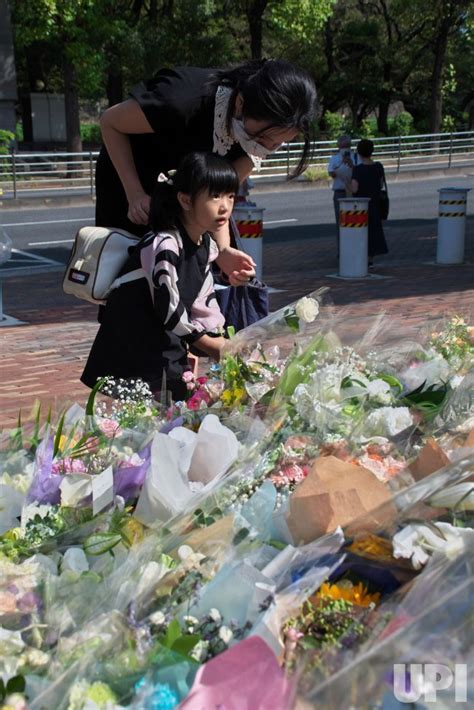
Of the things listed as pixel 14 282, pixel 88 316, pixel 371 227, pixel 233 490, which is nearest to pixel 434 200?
pixel 371 227

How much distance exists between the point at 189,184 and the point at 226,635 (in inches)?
80.6

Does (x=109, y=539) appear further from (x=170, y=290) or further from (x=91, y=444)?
(x=170, y=290)

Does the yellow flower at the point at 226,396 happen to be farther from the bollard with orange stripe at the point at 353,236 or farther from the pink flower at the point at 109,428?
the bollard with orange stripe at the point at 353,236

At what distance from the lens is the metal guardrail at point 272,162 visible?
2161 centimetres

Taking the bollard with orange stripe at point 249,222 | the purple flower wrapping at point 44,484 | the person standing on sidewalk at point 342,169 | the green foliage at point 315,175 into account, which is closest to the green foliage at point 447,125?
the green foliage at point 315,175

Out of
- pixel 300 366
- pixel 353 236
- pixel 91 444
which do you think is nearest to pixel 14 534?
pixel 91 444

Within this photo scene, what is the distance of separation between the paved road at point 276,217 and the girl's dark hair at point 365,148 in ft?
8.50

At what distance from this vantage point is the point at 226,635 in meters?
1.51

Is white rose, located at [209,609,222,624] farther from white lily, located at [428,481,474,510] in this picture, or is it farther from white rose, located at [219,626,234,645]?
white lily, located at [428,481,474,510]

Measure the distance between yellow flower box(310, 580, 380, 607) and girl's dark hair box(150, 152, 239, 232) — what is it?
194cm

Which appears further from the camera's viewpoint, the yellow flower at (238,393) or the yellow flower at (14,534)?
the yellow flower at (238,393)

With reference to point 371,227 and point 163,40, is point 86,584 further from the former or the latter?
point 163,40

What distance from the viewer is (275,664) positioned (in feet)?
4.54

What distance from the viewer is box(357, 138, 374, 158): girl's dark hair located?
1168cm
